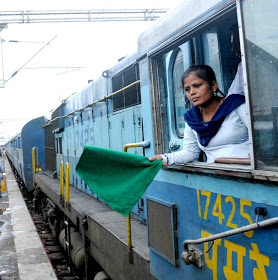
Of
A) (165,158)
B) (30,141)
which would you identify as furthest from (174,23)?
(30,141)

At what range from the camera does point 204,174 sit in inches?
81.4

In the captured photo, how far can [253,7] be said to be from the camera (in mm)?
1585

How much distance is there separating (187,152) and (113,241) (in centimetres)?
161

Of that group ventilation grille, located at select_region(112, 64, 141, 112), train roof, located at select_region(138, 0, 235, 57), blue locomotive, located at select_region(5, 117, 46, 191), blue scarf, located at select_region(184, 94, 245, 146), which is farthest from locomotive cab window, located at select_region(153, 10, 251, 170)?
blue locomotive, located at select_region(5, 117, 46, 191)

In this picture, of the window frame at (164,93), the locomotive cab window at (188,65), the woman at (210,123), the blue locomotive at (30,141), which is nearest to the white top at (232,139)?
the woman at (210,123)

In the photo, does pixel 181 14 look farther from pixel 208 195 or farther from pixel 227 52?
pixel 208 195

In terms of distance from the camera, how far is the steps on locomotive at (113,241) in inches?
119

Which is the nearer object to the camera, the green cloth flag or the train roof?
the train roof

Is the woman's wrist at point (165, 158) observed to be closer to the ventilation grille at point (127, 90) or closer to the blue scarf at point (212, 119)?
the blue scarf at point (212, 119)

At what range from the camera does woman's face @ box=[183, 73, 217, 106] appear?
2184 millimetres

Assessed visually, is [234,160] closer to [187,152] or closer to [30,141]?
[187,152]

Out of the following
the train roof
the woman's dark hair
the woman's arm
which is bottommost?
the woman's arm

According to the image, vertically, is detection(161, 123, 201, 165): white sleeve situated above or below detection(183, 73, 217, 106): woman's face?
below

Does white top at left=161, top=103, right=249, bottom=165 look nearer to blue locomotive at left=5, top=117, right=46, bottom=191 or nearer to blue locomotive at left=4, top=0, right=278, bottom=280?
blue locomotive at left=4, top=0, right=278, bottom=280
